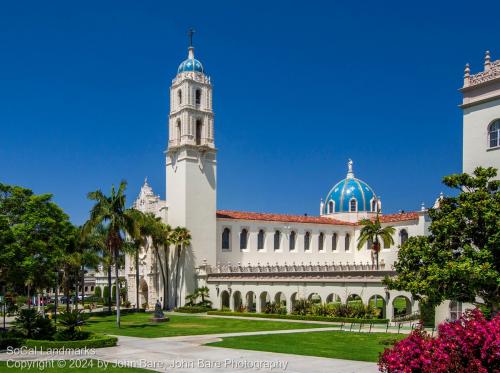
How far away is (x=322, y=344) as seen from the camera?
29.5 m

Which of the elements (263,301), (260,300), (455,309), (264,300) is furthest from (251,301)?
(455,309)

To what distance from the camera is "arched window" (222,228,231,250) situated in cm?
6781

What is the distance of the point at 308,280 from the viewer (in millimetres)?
50906

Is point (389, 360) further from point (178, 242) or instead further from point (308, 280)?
point (178, 242)

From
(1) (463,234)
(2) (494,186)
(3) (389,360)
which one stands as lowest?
(3) (389,360)

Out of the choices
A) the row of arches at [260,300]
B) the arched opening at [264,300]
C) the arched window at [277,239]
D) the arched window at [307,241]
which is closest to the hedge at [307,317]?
the row of arches at [260,300]

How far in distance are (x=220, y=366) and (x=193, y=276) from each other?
4111 centimetres

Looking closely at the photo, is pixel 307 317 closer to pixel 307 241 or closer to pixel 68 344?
pixel 68 344

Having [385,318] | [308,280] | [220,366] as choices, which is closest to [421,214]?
[308,280]

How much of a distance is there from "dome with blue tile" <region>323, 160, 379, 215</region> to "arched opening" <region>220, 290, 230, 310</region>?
26.5 metres

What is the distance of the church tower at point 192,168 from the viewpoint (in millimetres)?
64125

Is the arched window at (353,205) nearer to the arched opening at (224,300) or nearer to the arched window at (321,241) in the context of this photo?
the arched window at (321,241)

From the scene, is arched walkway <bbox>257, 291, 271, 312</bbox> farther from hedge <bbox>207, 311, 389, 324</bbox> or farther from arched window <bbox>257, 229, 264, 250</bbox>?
arched window <bbox>257, 229, 264, 250</bbox>

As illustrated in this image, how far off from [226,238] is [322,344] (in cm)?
3922
